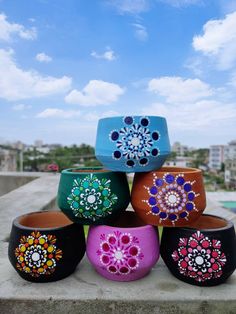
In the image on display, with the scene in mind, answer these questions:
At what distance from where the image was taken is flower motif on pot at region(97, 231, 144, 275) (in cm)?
126

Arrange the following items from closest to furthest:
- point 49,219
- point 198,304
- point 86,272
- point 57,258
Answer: point 198,304 < point 57,258 < point 86,272 < point 49,219

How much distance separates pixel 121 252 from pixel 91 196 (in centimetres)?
27

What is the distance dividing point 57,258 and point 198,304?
60 cm

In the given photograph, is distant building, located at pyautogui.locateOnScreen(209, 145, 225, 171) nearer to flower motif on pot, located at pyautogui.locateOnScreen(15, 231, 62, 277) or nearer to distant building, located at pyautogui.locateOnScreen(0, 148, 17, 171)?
distant building, located at pyautogui.locateOnScreen(0, 148, 17, 171)

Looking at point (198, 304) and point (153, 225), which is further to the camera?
point (153, 225)

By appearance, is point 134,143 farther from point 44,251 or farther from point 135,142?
point 44,251

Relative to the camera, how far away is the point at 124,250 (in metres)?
1.26

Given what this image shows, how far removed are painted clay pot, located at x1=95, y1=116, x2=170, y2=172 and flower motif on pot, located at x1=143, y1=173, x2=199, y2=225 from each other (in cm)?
9

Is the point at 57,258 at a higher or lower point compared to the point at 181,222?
lower

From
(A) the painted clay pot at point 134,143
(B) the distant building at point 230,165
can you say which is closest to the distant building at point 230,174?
(B) the distant building at point 230,165

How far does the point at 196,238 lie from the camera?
1.25 meters

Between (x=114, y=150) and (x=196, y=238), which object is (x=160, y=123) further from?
(x=196, y=238)

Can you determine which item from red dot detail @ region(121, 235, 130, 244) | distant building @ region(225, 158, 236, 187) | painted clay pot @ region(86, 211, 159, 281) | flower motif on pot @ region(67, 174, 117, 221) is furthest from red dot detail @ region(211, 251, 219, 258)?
distant building @ region(225, 158, 236, 187)

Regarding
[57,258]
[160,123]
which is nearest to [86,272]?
[57,258]
